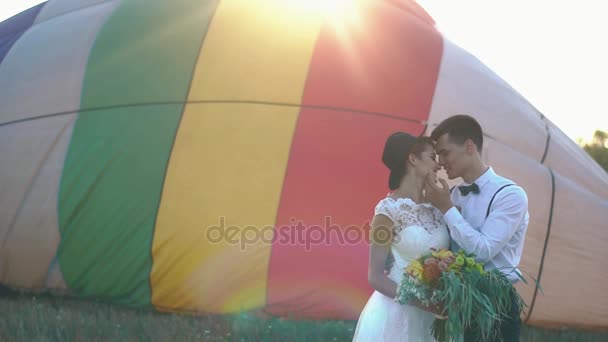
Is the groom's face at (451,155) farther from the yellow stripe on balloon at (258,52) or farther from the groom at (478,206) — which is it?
the yellow stripe on balloon at (258,52)

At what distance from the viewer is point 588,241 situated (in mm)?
5914

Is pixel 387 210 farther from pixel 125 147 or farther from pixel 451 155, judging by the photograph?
pixel 125 147

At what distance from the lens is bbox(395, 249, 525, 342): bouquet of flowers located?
3020 millimetres

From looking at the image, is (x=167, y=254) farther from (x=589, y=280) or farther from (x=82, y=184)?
(x=589, y=280)

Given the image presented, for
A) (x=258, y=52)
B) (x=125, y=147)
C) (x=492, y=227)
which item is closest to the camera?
(x=492, y=227)

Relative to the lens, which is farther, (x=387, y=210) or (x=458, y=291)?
(x=387, y=210)

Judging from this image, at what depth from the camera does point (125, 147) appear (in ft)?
19.9

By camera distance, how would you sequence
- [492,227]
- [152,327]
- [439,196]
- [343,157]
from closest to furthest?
[492,227] → [439,196] → [152,327] → [343,157]

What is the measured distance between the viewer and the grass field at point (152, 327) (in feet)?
15.8

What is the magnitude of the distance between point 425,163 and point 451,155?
121mm

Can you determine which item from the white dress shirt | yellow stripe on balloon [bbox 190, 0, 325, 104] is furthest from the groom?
yellow stripe on balloon [bbox 190, 0, 325, 104]

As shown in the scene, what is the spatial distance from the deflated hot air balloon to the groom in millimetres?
2174

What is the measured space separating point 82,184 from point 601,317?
4.01 metres

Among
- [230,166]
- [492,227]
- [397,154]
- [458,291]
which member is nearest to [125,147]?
[230,166]
